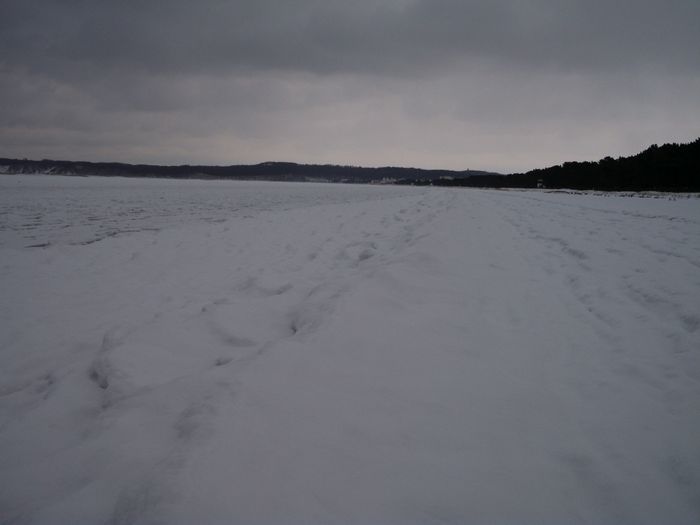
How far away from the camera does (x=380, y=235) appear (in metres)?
7.65

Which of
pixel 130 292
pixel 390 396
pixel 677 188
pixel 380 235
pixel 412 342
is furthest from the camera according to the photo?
pixel 677 188

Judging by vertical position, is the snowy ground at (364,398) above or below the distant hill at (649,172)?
below

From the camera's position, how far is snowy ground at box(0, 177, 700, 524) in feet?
4.12

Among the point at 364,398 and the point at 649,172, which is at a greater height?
the point at 649,172

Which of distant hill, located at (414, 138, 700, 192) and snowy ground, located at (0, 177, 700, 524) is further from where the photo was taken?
distant hill, located at (414, 138, 700, 192)

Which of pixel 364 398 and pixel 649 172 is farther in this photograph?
pixel 649 172

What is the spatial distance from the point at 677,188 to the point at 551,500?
45.1m

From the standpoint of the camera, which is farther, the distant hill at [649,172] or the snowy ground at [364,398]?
the distant hill at [649,172]

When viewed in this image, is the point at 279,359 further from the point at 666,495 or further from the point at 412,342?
the point at 666,495

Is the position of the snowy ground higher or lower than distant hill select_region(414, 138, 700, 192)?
lower

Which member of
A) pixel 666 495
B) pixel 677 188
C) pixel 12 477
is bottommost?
pixel 12 477

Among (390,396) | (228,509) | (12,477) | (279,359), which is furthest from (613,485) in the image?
(12,477)

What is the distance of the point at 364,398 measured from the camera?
1787mm

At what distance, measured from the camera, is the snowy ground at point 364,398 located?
4.12 feet
